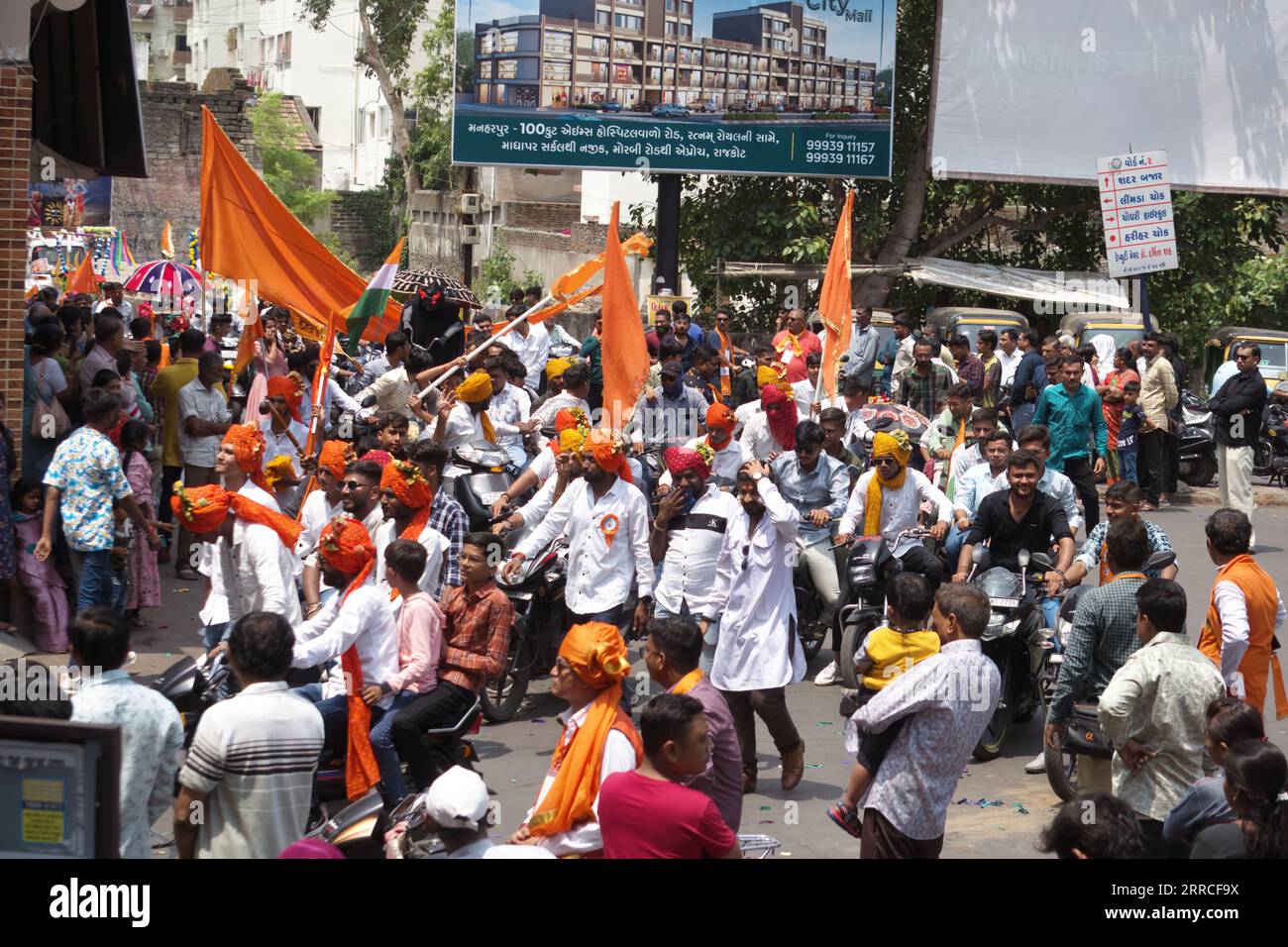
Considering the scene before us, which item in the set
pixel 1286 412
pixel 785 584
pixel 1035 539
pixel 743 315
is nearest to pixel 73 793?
pixel 785 584

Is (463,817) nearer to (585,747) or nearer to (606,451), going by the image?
(585,747)

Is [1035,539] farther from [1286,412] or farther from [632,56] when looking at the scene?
[632,56]

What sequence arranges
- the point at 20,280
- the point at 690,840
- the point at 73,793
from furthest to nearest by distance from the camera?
1. the point at 20,280
2. the point at 690,840
3. the point at 73,793

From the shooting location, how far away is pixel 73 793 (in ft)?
12.6

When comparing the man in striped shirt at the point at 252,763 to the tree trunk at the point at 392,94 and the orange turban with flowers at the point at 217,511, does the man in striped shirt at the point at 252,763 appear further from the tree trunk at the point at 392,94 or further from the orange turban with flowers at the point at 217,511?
the tree trunk at the point at 392,94

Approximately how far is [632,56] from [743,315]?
5139mm

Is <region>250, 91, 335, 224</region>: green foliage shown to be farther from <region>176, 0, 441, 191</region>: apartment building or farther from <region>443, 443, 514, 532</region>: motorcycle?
<region>443, 443, 514, 532</region>: motorcycle

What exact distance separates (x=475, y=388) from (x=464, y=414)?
19 cm

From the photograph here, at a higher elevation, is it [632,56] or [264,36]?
[264,36]

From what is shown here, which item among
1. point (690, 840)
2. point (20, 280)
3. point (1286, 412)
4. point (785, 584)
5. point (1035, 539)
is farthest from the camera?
point (1286, 412)

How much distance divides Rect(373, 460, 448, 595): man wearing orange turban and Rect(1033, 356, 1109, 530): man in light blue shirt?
6.79 metres

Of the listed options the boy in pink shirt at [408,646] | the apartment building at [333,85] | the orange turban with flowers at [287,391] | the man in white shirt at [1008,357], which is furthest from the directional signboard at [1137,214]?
the apartment building at [333,85]

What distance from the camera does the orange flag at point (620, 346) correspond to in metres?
10.1

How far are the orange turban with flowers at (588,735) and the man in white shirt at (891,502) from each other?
15.0 ft
